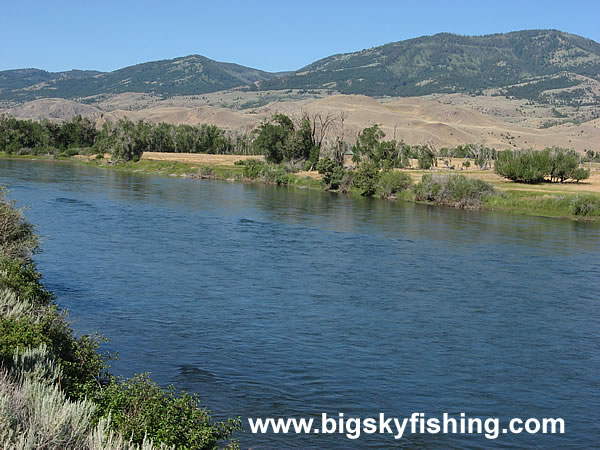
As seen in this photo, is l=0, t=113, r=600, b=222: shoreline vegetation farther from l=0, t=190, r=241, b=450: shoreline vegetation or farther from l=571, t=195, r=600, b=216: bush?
l=0, t=190, r=241, b=450: shoreline vegetation

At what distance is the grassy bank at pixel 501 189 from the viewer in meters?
49.7

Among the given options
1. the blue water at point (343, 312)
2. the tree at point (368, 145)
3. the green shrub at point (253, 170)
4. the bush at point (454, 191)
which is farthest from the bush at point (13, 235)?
the tree at point (368, 145)

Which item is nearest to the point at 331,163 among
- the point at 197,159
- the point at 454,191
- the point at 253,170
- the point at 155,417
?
the point at 253,170

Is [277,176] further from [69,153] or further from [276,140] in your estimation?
[69,153]

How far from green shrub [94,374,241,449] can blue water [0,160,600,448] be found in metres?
1.79

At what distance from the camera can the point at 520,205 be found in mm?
52250

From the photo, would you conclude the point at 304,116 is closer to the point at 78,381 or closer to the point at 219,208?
the point at 219,208

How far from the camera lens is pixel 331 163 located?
224 feet

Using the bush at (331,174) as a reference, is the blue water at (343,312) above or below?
below

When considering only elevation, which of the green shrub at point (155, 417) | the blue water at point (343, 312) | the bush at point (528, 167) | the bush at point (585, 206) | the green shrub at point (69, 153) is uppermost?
the bush at point (528, 167)

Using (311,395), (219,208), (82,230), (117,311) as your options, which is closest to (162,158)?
(219,208)

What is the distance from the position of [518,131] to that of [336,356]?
18790 centimetres

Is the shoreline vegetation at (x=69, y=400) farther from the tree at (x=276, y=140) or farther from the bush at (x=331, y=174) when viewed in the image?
the tree at (x=276, y=140)

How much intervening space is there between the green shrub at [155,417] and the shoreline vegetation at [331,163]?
43551mm
